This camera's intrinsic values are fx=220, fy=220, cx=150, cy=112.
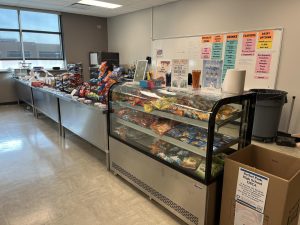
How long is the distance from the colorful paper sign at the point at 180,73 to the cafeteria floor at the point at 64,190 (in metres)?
1.21

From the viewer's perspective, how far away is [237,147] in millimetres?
2062

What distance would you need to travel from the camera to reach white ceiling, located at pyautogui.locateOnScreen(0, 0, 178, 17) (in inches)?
223

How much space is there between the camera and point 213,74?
189cm

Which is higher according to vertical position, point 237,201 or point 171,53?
point 171,53

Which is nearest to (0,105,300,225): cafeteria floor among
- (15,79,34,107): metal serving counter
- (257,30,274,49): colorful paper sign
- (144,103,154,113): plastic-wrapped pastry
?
(144,103,154,113): plastic-wrapped pastry

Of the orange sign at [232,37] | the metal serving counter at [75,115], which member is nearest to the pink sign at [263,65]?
the orange sign at [232,37]

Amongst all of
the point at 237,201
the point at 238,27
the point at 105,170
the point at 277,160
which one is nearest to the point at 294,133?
the point at 238,27

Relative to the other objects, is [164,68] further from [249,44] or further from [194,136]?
[249,44]

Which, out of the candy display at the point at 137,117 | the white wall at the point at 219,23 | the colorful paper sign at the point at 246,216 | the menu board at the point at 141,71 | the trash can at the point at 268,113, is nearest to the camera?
the colorful paper sign at the point at 246,216

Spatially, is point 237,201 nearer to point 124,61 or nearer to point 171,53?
point 171,53

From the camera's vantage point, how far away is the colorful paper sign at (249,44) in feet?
13.5

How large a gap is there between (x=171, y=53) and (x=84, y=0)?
2599mm

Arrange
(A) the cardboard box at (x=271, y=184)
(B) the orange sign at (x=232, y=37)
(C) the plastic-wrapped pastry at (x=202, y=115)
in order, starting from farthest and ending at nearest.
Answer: (B) the orange sign at (x=232, y=37) → (C) the plastic-wrapped pastry at (x=202, y=115) → (A) the cardboard box at (x=271, y=184)

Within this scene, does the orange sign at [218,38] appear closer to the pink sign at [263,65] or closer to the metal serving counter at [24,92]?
the pink sign at [263,65]
